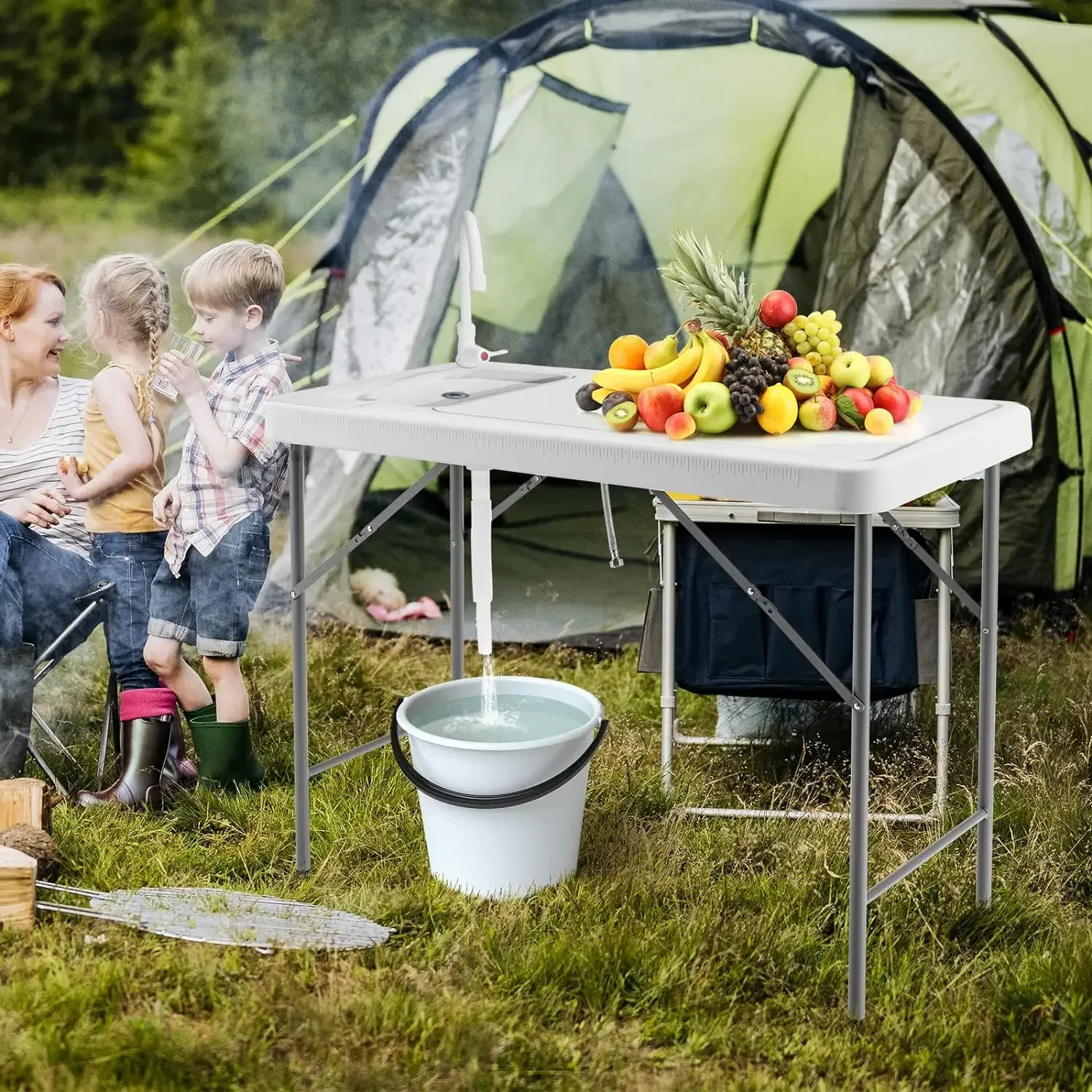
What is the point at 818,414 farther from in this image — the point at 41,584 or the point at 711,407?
the point at 41,584

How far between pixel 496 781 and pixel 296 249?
2295 millimetres

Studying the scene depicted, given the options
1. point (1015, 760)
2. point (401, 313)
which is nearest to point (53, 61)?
point (401, 313)

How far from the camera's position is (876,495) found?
2520 mm

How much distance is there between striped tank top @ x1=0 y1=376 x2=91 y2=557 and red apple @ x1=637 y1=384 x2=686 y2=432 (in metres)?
1.82

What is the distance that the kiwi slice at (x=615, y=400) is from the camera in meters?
2.87

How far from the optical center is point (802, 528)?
353cm

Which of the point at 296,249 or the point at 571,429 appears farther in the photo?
the point at 296,249

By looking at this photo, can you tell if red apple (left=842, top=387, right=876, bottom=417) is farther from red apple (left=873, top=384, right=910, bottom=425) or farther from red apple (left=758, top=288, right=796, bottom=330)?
red apple (left=758, top=288, right=796, bottom=330)

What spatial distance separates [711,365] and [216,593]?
159cm

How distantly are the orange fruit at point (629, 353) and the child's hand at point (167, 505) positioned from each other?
56.0 inches

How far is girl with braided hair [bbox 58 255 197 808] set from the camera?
156 inches

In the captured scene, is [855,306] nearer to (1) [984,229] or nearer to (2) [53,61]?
(1) [984,229]

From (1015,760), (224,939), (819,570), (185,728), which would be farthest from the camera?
(185,728)

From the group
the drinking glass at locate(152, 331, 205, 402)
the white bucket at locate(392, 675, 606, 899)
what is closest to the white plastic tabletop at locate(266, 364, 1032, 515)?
the white bucket at locate(392, 675, 606, 899)
